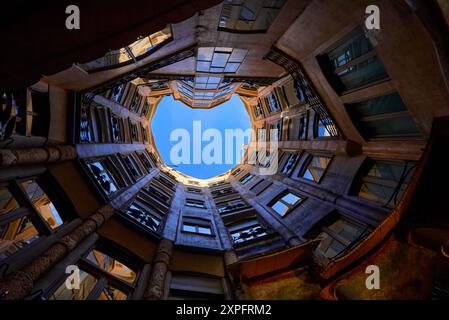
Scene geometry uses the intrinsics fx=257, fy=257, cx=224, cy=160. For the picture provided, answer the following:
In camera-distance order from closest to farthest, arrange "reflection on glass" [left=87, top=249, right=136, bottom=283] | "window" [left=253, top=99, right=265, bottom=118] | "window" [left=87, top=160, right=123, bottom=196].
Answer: "reflection on glass" [left=87, top=249, right=136, bottom=283] < "window" [left=87, top=160, right=123, bottom=196] < "window" [left=253, top=99, right=265, bottom=118]

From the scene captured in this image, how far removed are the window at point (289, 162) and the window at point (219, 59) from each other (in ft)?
27.4

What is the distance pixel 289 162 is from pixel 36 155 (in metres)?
17.1

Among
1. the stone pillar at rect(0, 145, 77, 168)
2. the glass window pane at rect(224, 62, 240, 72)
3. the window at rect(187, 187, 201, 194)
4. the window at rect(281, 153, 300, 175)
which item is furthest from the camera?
the window at rect(187, 187, 201, 194)

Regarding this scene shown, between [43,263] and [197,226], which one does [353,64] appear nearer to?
[197,226]

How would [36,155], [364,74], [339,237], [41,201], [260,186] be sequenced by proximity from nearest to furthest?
[36,155] < [364,74] < [339,237] < [41,201] < [260,186]

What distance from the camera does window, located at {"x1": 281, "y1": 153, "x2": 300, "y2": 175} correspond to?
20094mm

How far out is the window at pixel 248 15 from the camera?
1010cm

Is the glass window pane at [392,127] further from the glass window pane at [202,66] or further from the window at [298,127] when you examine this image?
the glass window pane at [202,66]

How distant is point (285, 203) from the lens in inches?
693

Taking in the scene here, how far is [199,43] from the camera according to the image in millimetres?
12703

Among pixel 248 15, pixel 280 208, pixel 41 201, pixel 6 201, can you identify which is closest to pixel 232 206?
pixel 280 208

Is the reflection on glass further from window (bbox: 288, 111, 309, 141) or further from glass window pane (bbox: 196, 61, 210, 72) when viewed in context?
window (bbox: 288, 111, 309, 141)

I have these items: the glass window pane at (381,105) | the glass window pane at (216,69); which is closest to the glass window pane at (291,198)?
the glass window pane at (381,105)

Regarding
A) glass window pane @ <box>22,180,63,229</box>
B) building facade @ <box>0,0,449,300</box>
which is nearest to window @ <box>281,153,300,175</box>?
building facade @ <box>0,0,449,300</box>
